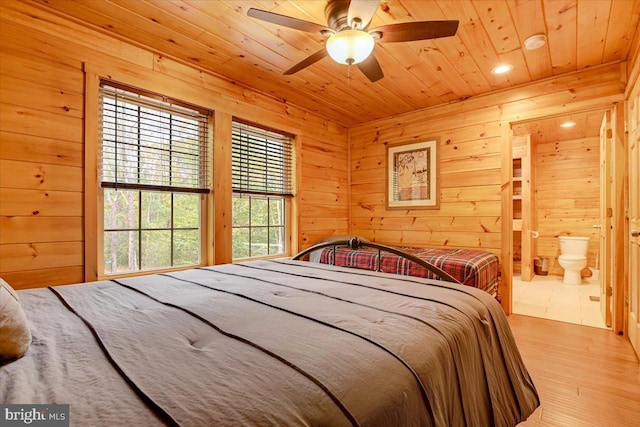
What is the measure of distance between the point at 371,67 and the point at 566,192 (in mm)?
5223

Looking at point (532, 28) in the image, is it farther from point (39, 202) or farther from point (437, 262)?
point (39, 202)

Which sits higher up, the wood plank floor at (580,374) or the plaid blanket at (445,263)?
the plaid blanket at (445,263)

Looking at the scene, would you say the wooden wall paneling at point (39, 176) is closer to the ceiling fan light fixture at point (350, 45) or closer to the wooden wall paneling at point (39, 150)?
the wooden wall paneling at point (39, 150)

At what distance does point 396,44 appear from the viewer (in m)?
2.52

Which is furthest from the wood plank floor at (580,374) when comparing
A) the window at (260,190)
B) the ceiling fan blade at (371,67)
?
the window at (260,190)

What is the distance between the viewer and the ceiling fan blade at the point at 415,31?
70.6 inches

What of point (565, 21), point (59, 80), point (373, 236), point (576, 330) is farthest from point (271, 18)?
point (576, 330)

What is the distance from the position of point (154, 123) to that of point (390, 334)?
2.63 metres

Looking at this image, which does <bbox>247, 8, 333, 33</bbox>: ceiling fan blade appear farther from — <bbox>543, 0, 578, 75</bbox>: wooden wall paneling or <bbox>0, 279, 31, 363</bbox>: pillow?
<bbox>0, 279, 31, 363</bbox>: pillow

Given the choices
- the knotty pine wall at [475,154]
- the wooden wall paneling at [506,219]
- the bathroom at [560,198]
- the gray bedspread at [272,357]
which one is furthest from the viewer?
the bathroom at [560,198]

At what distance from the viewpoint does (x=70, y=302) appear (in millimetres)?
1279

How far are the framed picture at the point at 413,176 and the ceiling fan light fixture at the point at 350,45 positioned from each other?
2.23 metres

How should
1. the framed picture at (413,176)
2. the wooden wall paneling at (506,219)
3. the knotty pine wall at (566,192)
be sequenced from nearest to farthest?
1. the wooden wall paneling at (506,219)
2. the framed picture at (413,176)
3. the knotty pine wall at (566,192)

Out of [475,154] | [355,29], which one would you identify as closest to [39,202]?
[355,29]
